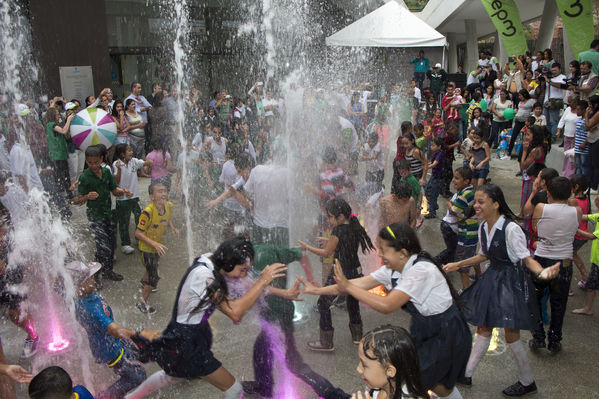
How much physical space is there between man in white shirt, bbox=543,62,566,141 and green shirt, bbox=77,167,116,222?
402 inches

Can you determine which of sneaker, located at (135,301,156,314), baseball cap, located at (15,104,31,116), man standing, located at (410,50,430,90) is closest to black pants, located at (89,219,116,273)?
sneaker, located at (135,301,156,314)

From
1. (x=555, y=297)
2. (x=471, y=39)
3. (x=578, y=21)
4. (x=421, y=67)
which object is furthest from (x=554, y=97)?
(x=471, y=39)

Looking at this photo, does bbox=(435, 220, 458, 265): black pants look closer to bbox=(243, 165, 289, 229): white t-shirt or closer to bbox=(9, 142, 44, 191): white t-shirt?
bbox=(243, 165, 289, 229): white t-shirt

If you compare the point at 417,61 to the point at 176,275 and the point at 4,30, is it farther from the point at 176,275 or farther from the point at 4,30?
the point at 176,275

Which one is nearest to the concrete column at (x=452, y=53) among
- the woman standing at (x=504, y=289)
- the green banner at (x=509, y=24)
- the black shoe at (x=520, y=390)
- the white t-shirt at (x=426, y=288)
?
the green banner at (x=509, y=24)

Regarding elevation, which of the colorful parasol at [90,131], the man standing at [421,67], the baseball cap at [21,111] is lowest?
the colorful parasol at [90,131]

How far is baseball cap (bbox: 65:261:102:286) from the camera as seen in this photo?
3949 mm

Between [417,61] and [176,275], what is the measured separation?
52.2 feet

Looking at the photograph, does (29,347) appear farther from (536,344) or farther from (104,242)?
(536,344)

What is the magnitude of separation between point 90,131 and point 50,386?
691cm

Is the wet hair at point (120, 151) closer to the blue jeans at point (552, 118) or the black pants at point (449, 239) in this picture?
the black pants at point (449, 239)

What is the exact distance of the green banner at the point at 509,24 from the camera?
1675 cm

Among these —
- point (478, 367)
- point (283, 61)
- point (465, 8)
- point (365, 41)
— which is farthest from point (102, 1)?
point (478, 367)

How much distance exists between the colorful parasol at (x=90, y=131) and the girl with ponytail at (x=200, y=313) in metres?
6.20
